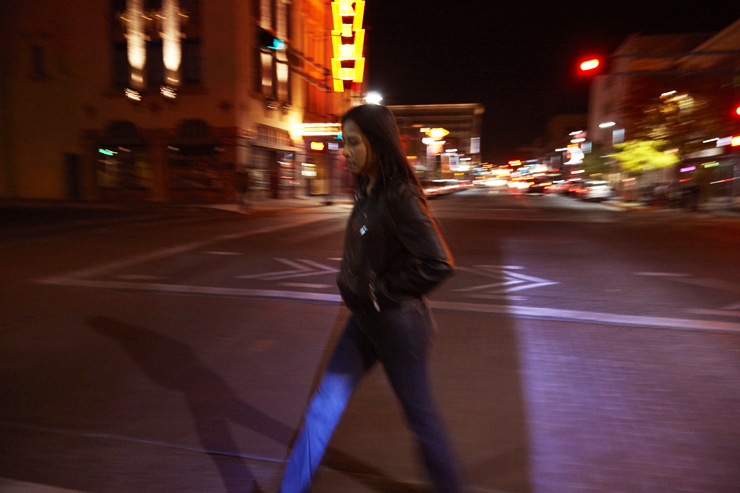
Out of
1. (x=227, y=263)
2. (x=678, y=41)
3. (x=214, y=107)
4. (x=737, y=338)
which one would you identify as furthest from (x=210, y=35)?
(x=678, y=41)

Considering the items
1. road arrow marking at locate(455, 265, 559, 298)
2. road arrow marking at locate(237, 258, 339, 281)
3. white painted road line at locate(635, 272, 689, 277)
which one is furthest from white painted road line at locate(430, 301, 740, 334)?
white painted road line at locate(635, 272, 689, 277)

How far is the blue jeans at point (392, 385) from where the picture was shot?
2.15 meters

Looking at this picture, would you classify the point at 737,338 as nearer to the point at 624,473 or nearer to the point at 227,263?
the point at 624,473

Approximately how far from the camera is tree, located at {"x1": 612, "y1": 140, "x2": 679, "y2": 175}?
108 ft

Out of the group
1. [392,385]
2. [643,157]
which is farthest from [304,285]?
[643,157]

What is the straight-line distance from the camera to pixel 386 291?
2.08 metres

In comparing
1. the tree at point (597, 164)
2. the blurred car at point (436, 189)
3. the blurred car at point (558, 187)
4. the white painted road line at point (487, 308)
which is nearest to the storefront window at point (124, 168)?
the blurred car at point (436, 189)

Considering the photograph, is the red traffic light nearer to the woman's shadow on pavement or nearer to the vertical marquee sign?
the woman's shadow on pavement

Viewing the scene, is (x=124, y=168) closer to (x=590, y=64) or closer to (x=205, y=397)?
(x=590, y=64)

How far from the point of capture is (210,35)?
1069 inches

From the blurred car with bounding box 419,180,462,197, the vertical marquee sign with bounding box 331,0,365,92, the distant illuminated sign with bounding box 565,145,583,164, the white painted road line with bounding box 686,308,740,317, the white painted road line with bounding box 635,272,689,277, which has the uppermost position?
the vertical marquee sign with bounding box 331,0,365,92

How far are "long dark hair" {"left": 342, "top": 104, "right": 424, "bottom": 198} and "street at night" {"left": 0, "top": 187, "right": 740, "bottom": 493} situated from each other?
5.09 ft

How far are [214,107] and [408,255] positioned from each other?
27227mm

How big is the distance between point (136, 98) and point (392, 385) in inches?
1143
